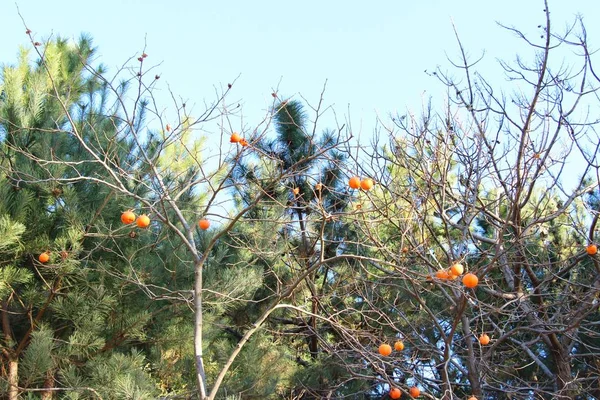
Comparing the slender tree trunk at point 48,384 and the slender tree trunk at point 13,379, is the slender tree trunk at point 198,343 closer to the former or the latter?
the slender tree trunk at point 13,379

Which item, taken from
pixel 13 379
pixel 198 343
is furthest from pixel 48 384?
pixel 198 343

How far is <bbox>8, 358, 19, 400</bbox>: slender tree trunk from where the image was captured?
135 inches

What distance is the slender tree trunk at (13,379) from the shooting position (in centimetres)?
342

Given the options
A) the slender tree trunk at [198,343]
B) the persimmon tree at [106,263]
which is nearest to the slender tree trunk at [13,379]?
the persimmon tree at [106,263]

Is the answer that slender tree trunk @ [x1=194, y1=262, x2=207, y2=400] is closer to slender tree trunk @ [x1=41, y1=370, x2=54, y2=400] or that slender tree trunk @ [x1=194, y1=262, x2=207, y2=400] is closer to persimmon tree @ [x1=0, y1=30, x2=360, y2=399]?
persimmon tree @ [x1=0, y1=30, x2=360, y2=399]

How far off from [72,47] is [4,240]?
248 centimetres

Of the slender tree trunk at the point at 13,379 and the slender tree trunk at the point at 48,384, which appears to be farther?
the slender tree trunk at the point at 48,384

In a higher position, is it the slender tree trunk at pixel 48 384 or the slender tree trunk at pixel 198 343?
the slender tree trunk at pixel 198 343

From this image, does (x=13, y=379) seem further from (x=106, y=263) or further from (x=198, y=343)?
(x=198, y=343)

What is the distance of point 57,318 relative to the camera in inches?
152

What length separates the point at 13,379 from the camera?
11.5 feet

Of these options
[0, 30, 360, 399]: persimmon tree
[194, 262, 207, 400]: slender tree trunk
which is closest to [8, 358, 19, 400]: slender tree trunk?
[0, 30, 360, 399]: persimmon tree

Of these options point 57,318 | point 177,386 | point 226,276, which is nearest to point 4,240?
point 57,318

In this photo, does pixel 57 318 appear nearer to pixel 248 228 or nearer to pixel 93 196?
pixel 93 196
